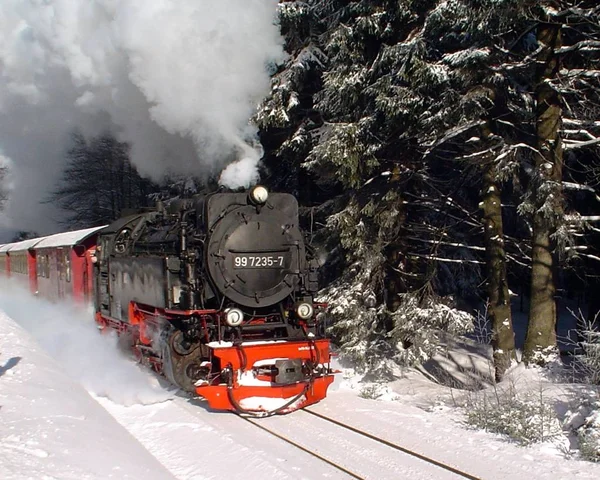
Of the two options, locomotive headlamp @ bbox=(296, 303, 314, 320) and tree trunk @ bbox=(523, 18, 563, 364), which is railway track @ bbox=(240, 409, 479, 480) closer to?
locomotive headlamp @ bbox=(296, 303, 314, 320)

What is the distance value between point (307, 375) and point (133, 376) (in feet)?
9.76

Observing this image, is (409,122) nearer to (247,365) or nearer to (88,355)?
(247,365)

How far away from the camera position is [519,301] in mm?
26078

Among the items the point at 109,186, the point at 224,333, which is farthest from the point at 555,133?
the point at 109,186

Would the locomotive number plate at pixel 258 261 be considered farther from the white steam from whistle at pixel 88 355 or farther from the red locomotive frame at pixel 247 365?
the white steam from whistle at pixel 88 355

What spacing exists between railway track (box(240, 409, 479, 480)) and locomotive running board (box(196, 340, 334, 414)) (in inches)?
13.2

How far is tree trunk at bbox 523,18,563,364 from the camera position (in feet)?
29.8

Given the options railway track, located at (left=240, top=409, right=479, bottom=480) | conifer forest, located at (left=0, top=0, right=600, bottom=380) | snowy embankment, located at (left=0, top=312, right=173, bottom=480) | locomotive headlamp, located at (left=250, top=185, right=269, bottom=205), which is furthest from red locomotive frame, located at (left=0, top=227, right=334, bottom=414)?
conifer forest, located at (left=0, top=0, right=600, bottom=380)

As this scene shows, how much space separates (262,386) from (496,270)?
183 inches

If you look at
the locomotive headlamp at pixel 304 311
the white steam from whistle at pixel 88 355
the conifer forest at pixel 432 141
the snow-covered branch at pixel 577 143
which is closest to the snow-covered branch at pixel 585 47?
the conifer forest at pixel 432 141

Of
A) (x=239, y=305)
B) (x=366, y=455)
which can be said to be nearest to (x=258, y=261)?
(x=239, y=305)

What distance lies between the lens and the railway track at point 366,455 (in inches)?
224

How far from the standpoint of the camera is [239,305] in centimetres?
825

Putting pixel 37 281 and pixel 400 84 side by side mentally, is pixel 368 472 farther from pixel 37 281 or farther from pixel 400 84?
pixel 37 281
